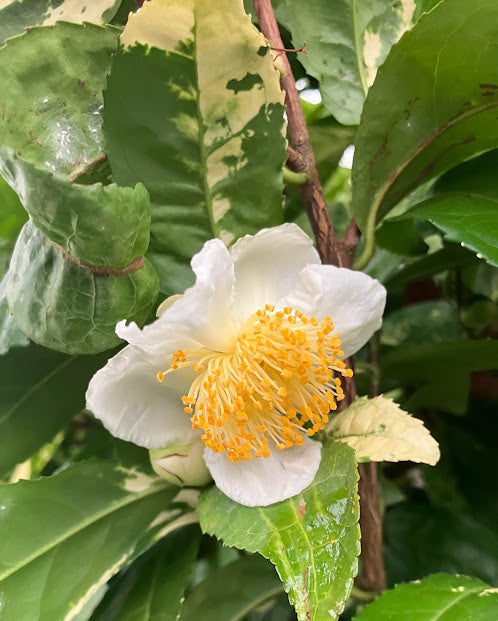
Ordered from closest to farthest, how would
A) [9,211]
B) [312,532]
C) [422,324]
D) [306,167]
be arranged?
1. [312,532]
2. [306,167]
3. [9,211]
4. [422,324]

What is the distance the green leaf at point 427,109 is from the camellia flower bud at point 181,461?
0.74 feet

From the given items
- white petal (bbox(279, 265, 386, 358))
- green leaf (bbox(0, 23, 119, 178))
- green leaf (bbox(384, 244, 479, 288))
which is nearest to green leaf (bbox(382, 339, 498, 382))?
green leaf (bbox(384, 244, 479, 288))

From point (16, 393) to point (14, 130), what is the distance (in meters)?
0.26

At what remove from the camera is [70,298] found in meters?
0.43

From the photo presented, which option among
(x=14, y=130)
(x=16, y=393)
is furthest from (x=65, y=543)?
(x=14, y=130)

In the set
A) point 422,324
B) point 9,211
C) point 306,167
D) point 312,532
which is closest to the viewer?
point 312,532

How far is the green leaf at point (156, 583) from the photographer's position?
0.51m

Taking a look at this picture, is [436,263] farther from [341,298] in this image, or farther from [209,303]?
[209,303]

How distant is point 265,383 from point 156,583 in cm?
21

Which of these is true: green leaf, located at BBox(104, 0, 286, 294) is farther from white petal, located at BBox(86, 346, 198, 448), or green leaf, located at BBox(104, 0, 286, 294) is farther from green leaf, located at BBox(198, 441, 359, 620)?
green leaf, located at BBox(198, 441, 359, 620)

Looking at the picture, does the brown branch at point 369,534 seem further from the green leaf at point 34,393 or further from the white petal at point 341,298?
the green leaf at point 34,393

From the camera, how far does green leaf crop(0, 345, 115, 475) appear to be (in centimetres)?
→ 57

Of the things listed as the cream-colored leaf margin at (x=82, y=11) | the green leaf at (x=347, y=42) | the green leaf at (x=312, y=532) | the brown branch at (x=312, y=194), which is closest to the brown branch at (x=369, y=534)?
the brown branch at (x=312, y=194)

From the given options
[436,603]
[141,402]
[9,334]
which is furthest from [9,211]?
[436,603]
